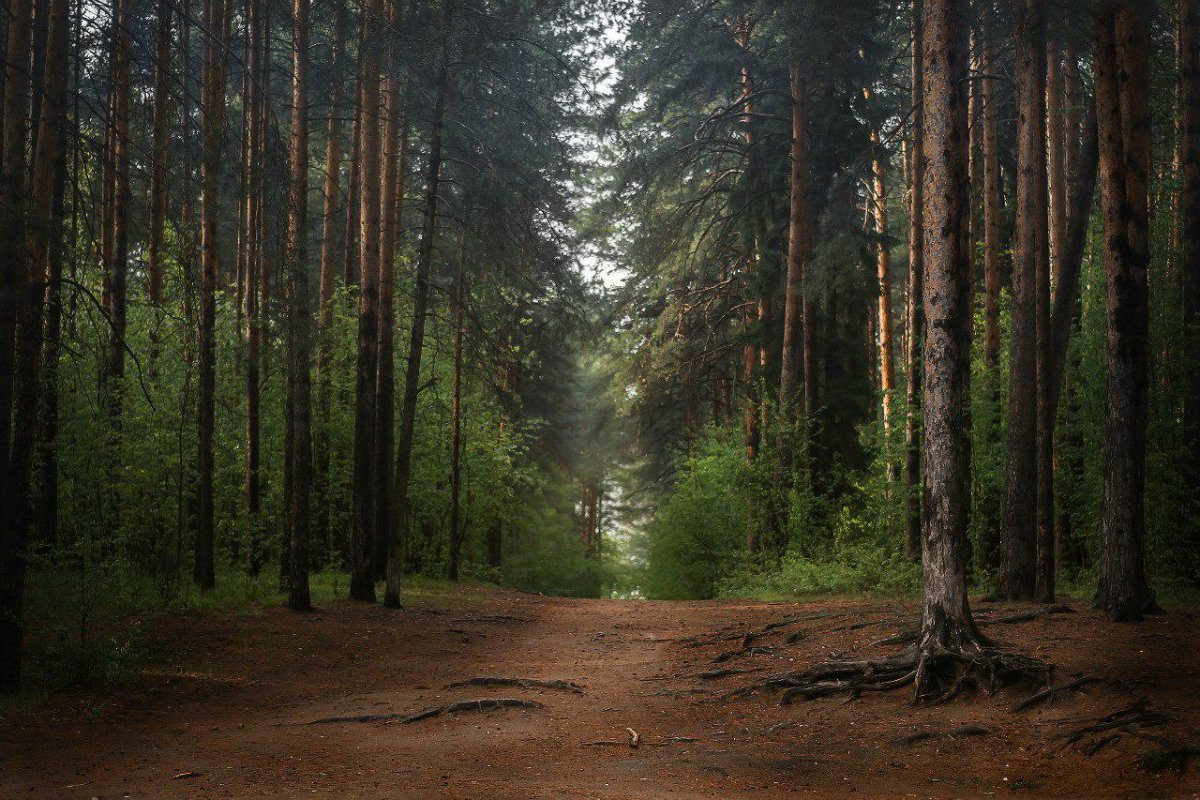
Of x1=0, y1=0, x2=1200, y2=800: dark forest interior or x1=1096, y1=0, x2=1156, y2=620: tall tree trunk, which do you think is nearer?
x1=0, y1=0, x2=1200, y2=800: dark forest interior

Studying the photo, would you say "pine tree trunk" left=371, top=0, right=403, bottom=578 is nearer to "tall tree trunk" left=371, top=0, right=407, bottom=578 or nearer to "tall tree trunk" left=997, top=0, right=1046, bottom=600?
"tall tree trunk" left=371, top=0, right=407, bottom=578

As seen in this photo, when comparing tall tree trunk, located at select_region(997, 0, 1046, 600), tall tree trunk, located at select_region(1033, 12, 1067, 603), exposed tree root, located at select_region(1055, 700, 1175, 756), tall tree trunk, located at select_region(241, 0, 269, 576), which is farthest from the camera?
tall tree trunk, located at select_region(241, 0, 269, 576)

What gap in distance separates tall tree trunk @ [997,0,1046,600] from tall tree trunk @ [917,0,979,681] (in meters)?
3.37

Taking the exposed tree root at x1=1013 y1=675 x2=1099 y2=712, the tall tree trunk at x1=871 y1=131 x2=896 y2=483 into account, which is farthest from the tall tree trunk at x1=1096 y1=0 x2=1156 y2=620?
the tall tree trunk at x1=871 y1=131 x2=896 y2=483

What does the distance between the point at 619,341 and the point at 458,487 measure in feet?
19.7

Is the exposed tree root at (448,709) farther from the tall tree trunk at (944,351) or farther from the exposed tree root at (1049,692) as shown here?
the exposed tree root at (1049,692)

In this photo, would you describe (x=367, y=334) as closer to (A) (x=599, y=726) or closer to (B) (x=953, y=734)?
(A) (x=599, y=726)

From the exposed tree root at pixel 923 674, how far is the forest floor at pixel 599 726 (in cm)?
17

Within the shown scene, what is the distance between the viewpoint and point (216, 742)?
757 centimetres

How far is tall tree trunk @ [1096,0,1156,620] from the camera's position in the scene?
33.9 ft

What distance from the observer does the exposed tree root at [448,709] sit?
845 cm

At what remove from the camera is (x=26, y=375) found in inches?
341

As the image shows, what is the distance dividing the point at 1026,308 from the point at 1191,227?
4.08m

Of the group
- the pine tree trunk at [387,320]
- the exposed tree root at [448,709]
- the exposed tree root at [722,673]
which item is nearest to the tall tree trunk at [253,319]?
the pine tree trunk at [387,320]
